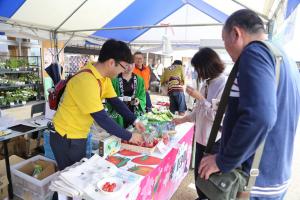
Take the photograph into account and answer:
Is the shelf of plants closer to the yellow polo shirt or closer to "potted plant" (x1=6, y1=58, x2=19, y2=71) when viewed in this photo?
"potted plant" (x1=6, y1=58, x2=19, y2=71)

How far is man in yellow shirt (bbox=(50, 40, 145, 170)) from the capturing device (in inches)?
52.9

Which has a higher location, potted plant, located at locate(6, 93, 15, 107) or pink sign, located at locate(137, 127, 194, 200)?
pink sign, located at locate(137, 127, 194, 200)

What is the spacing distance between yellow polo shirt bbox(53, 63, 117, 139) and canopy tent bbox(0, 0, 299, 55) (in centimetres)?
188

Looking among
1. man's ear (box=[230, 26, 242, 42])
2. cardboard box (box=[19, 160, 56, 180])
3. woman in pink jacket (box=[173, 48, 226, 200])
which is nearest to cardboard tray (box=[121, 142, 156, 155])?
woman in pink jacket (box=[173, 48, 226, 200])

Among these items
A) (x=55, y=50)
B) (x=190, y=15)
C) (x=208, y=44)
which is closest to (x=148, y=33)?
(x=190, y=15)

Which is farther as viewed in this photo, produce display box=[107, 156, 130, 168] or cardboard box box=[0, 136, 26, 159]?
cardboard box box=[0, 136, 26, 159]

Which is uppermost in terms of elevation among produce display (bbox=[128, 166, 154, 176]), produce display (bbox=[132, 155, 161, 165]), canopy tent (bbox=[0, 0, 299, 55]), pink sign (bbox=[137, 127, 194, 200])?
canopy tent (bbox=[0, 0, 299, 55])

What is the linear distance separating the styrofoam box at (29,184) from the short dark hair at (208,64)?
150cm

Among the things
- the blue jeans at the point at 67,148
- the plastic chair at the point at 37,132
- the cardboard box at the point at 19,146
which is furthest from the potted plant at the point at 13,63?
the blue jeans at the point at 67,148

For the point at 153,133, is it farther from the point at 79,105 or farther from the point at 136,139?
the point at 79,105

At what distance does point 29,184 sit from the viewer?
6.36 ft

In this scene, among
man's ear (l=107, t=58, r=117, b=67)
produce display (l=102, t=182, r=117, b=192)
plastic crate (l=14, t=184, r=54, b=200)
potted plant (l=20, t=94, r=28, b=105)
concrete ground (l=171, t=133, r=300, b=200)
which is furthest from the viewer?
potted plant (l=20, t=94, r=28, b=105)

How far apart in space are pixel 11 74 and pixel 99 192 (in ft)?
25.1

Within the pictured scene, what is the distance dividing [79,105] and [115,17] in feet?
9.99
